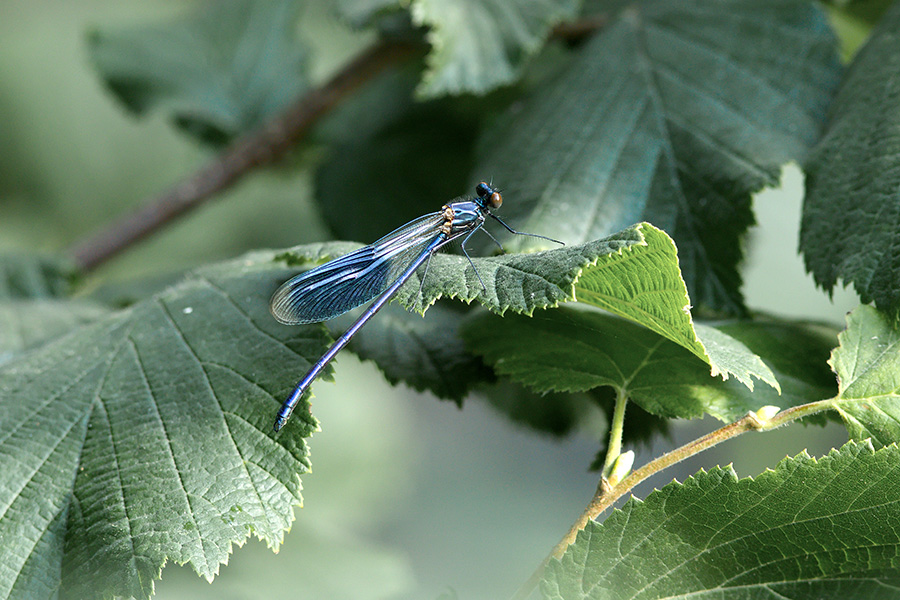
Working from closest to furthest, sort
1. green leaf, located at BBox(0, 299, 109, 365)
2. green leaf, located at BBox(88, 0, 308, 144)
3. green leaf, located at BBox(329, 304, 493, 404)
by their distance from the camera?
1. green leaf, located at BBox(329, 304, 493, 404)
2. green leaf, located at BBox(0, 299, 109, 365)
3. green leaf, located at BBox(88, 0, 308, 144)

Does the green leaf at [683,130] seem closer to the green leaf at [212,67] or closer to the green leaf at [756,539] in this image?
the green leaf at [756,539]

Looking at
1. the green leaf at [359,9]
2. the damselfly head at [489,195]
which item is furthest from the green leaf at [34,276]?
the damselfly head at [489,195]

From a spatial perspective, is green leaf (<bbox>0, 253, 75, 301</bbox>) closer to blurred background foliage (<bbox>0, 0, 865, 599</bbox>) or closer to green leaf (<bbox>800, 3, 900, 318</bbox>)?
blurred background foliage (<bbox>0, 0, 865, 599</bbox>)

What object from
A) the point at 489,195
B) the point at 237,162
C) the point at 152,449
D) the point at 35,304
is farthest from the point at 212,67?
the point at 152,449

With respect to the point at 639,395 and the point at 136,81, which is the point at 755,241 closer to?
the point at 639,395

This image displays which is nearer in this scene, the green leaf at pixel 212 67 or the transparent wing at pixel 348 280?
the transparent wing at pixel 348 280

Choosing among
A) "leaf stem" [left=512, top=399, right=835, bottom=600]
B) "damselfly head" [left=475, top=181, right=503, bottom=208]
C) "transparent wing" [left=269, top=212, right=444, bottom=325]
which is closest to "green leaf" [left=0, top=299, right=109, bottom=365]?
"transparent wing" [left=269, top=212, right=444, bottom=325]
